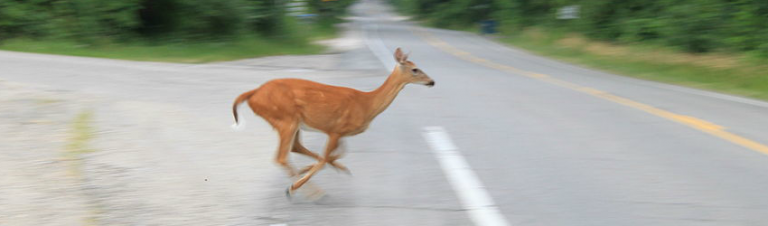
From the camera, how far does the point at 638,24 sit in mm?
27078

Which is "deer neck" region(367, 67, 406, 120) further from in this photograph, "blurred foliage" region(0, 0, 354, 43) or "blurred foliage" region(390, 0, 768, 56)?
"blurred foliage" region(0, 0, 354, 43)

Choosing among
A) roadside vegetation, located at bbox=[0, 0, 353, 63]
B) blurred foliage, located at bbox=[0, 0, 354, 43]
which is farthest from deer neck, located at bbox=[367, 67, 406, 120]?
blurred foliage, located at bbox=[0, 0, 354, 43]

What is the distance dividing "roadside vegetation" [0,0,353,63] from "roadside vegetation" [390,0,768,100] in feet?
33.8

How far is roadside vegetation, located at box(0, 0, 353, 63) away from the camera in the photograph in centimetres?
2236

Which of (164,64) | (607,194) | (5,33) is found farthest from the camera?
(5,33)

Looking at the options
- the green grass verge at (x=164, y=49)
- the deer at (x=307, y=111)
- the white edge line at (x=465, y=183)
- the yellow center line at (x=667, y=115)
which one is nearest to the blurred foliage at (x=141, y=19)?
the green grass verge at (x=164, y=49)

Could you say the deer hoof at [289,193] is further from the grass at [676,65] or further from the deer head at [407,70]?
the grass at [676,65]

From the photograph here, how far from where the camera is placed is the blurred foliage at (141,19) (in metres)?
23.1

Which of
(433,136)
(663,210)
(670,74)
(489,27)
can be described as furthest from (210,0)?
(489,27)

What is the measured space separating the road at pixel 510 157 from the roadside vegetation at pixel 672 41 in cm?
390

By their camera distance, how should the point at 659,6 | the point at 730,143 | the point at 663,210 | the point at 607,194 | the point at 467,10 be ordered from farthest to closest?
1. the point at 467,10
2. the point at 659,6
3. the point at 730,143
4. the point at 607,194
5. the point at 663,210

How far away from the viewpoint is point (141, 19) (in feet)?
82.4

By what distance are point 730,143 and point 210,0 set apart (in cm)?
1869

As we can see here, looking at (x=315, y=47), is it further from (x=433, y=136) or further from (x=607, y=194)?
(x=607, y=194)
